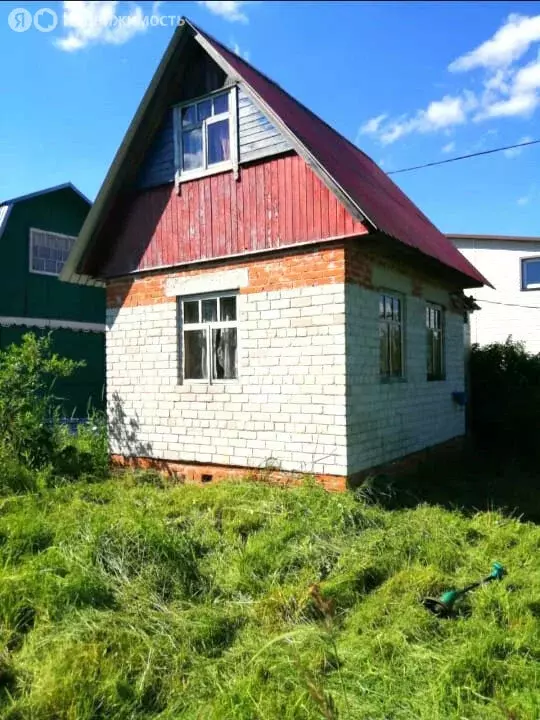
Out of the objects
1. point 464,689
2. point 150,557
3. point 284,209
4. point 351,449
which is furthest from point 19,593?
point 284,209

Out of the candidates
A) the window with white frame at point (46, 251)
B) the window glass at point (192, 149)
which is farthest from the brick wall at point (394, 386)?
the window with white frame at point (46, 251)

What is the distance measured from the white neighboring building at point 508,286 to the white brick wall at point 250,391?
13.1 metres

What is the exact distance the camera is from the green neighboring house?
15.1 meters

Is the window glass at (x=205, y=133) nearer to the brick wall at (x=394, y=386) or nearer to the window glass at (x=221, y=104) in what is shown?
the window glass at (x=221, y=104)

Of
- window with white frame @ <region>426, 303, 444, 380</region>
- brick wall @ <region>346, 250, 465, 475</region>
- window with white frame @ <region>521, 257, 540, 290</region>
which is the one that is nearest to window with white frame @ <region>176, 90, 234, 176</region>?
brick wall @ <region>346, 250, 465, 475</region>

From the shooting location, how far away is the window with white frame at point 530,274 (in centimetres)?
1861

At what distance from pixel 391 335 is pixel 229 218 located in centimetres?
275

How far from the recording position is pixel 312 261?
686 centimetres

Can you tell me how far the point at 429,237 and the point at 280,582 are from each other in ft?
20.7

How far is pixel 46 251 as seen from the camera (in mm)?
16391

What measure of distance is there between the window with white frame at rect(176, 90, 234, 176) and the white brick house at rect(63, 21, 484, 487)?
21 millimetres

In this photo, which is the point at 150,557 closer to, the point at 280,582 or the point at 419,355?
the point at 280,582

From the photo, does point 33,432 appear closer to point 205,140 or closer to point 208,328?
point 208,328

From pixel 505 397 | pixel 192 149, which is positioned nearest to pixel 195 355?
pixel 192 149
